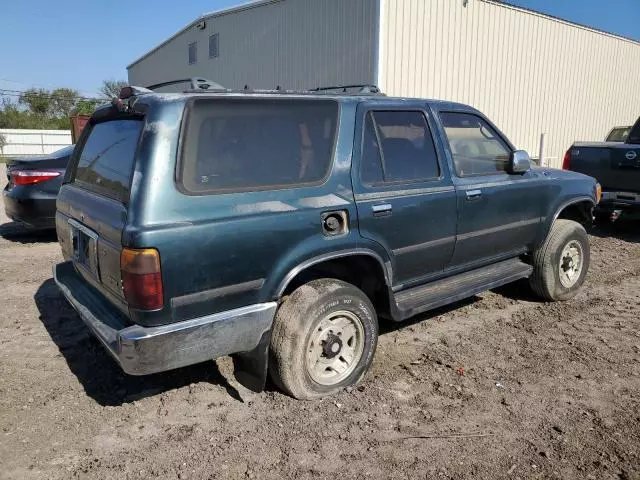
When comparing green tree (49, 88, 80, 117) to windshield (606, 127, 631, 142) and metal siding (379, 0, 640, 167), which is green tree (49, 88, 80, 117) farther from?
windshield (606, 127, 631, 142)

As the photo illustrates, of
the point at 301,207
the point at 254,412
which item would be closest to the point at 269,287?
the point at 301,207

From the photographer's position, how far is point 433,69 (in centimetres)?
1291

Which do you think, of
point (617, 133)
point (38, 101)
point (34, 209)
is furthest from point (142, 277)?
point (38, 101)

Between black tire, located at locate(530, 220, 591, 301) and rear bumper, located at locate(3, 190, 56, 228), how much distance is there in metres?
6.14

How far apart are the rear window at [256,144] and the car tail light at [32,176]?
5319 mm

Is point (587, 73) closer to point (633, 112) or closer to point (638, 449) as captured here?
point (633, 112)

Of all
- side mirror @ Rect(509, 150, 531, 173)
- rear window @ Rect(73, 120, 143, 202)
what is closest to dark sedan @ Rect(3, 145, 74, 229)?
rear window @ Rect(73, 120, 143, 202)

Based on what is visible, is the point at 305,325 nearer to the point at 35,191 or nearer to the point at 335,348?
the point at 335,348

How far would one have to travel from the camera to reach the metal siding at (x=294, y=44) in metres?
12.4

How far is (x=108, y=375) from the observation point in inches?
143

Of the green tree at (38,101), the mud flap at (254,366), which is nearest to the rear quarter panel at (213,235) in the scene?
the mud flap at (254,366)

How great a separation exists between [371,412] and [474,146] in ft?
7.98

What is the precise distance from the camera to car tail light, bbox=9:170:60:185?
23.3 feet

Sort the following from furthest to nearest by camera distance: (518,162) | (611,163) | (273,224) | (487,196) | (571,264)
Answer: (611,163), (571,264), (518,162), (487,196), (273,224)
